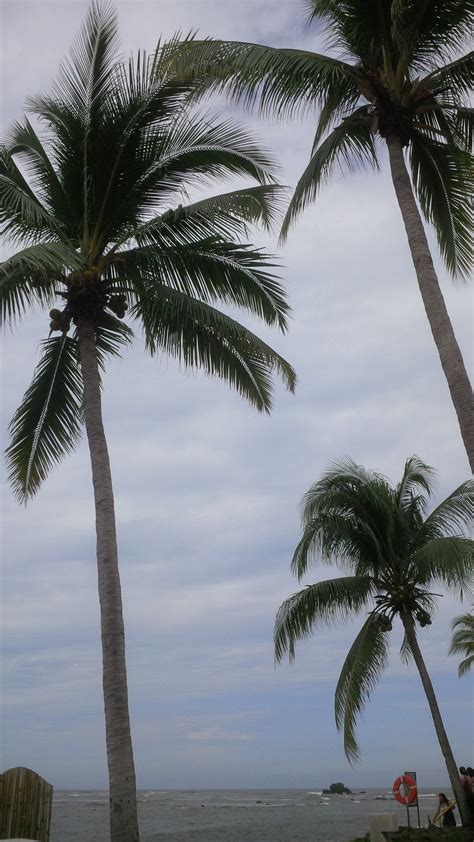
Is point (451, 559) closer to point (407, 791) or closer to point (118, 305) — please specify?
point (407, 791)

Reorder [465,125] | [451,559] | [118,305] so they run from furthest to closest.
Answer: [451,559] → [118,305] → [465,125]

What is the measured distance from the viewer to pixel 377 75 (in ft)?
35.1

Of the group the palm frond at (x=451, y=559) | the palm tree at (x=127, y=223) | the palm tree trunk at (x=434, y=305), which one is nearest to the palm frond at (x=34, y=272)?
the palm tree at (x=127, y=223)

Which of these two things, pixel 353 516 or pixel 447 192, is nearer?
pixel 447 192

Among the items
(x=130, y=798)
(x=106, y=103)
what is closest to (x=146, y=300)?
(x=106, y=103)

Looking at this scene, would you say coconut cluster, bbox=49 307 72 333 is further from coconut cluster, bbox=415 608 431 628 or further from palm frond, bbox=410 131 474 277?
coconut cluster, bbox=415 608 431 628

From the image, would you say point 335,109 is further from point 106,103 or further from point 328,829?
point 328,829

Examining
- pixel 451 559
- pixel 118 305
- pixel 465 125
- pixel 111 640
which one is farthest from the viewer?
pixel 451 559

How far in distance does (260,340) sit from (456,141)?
13.0 feet

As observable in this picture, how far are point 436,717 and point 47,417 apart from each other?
42.2 feet

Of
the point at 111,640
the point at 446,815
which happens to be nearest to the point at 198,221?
the point at 111,640

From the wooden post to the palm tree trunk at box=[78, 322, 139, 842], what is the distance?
724 mm

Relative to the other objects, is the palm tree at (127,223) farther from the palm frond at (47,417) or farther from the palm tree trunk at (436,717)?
the palm tree trunk at (436,717)

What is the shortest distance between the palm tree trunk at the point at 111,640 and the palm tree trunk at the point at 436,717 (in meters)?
12.5
